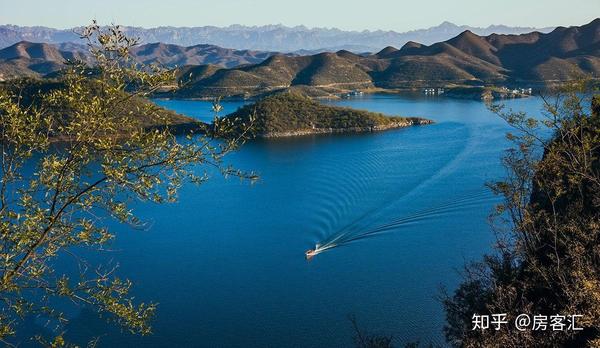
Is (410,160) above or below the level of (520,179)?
below

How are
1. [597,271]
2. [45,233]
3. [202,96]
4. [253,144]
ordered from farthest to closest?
[202,96]
[253,144]
[597,271]
[45,233]

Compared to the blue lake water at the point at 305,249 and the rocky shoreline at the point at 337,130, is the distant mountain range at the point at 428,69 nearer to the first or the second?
the rocky shoreline at the point at 337,130

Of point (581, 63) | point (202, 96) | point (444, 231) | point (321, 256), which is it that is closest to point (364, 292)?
point (321, 256)

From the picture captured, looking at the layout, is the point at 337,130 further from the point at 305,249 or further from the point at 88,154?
the point at 88,154

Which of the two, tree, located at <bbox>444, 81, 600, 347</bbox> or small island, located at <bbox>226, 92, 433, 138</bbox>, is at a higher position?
tree, located at <bbox>444, 81, 600, 347</bbox>

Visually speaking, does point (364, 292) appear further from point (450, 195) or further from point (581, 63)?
point (581, 63)

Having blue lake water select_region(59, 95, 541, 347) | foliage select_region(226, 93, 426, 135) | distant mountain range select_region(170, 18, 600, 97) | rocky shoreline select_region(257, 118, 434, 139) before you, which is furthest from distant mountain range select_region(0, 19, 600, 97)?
blue lake water select_region(59, 95, 541, 347)

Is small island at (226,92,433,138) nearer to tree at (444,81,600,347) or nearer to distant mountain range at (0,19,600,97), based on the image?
distant mountain range at (0,19,600,97)
